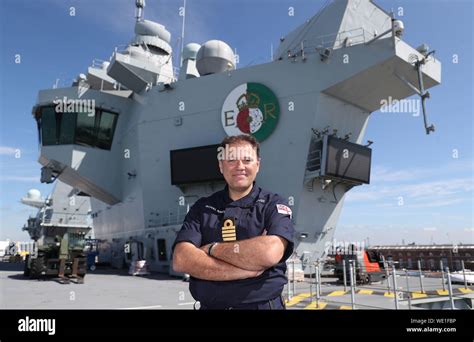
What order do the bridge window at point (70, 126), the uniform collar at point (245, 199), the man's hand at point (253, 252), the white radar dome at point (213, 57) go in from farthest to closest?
the bridge window at point (70, 126), the white radar dome at point (213, 57), the uniform collar at point (245, 199), the man's hand at point (253, 252)

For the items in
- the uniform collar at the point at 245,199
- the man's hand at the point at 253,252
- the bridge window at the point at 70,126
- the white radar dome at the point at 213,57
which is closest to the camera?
the man's hand at the point at 253,252

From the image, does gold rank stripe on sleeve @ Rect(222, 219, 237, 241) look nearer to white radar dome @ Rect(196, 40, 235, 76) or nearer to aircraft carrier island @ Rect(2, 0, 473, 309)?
aircraft carrier island @ Rect(2, 0, 473, 309)

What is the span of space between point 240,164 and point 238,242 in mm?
536

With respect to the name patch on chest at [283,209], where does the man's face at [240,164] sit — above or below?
above

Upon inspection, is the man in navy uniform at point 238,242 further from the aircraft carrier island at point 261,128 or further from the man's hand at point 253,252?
the aircraft carrier island at point 261,128

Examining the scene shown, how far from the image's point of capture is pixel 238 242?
2229 mm

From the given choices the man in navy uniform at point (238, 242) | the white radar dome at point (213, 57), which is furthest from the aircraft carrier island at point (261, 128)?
the man in navy uniform at point (238, 242)

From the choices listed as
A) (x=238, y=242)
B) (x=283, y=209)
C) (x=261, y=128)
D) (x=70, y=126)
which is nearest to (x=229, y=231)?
(x=238, y=242)

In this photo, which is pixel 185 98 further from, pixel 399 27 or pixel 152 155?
pixel 399 27

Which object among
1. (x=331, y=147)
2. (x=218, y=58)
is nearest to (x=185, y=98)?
(x=218, y=58)

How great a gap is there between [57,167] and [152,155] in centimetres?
736

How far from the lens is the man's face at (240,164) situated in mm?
2395

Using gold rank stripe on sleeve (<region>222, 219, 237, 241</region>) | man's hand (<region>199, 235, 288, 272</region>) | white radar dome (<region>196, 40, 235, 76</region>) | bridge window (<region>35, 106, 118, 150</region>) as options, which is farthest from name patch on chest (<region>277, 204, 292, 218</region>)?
bridge window (<region>35, 106, 118, 150</region>)

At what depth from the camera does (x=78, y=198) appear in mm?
45281
